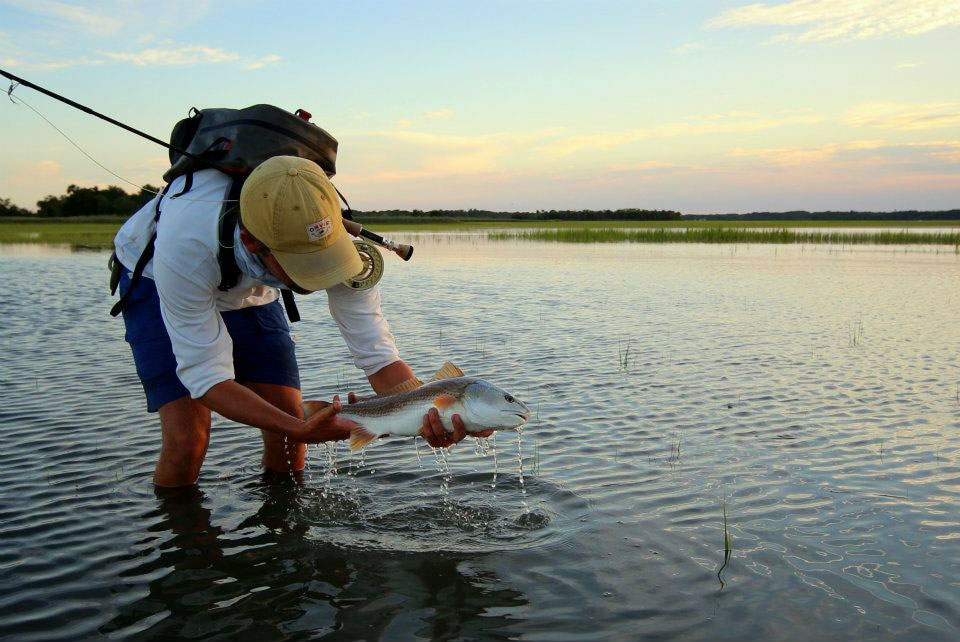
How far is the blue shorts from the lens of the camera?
5516 mm

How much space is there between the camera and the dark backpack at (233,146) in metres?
4.83

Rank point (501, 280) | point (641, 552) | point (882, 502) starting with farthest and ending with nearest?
1. point (501, 280)
2. point (882, 502)
3. point (641, 552)

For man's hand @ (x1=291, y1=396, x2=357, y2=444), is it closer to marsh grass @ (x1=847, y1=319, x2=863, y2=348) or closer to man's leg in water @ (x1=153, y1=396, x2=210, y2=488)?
man's leg in water @ (x1=153, y1=396, x2=210, y2=488)

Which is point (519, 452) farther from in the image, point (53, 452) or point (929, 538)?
point (53, 452)

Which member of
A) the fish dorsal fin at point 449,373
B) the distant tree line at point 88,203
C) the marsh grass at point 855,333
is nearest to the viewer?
the fish dorsal fin at point 449,373

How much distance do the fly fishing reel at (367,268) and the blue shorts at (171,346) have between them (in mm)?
898

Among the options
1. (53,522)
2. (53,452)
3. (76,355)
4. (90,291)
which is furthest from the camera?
(90,291)

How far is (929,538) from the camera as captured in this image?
5.54 metres

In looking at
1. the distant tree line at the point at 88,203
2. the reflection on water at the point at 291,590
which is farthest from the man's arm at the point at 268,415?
the distant tree line at the point at 88,203

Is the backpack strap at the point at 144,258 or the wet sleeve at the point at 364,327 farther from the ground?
the backpack strap at the point at 144,258

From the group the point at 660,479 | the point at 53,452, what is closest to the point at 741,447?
the point at 660,479

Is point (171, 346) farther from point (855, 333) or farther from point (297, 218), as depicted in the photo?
point (855, 333)

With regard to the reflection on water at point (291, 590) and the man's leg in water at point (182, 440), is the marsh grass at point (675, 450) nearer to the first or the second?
the reflection on water at point (291, 590)

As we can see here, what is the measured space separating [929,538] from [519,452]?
3329mm
